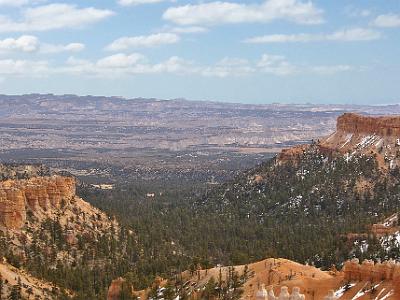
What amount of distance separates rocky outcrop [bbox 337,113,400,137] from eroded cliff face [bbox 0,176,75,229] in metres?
86.7

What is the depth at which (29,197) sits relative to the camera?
119312 mm

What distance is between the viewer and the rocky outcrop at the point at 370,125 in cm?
17038

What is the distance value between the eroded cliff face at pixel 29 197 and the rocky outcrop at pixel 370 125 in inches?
3414

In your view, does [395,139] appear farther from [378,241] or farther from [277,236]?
[378,241]

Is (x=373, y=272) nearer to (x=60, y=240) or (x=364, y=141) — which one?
(x=60, y=240)

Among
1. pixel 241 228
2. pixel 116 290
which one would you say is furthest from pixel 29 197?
pixel 241 228

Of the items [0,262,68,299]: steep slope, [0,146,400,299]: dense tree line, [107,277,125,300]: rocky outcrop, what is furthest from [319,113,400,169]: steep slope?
[0,262,68,299]: steep slope

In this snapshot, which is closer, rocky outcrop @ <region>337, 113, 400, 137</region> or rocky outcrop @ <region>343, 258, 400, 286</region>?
rocky outcrop @ <region>343, 258, 400, 286</region>

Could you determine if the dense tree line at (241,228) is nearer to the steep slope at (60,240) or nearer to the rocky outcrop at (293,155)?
the steep slope at (60,240)

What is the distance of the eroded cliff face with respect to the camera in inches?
4377

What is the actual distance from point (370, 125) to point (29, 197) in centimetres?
9934

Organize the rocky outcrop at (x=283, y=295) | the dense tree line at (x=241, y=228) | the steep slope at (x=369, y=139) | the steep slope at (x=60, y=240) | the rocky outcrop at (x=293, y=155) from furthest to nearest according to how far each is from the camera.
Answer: the rocky outcrop at (x=293, y=155) < the steep slope at (x=369, y=139) < the dense tree line at (x=241, y=228) < the steep slope at (x=60, y=240) < the rocky outcrop at (x=283, y=295)

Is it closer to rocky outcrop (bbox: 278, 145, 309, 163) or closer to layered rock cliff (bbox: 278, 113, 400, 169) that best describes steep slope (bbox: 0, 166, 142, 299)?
rocky outcrop (bbox: 278, 145, 309, 163)

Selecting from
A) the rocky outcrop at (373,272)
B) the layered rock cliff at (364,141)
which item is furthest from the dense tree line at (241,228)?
the rocky outcrop at (373,272)
